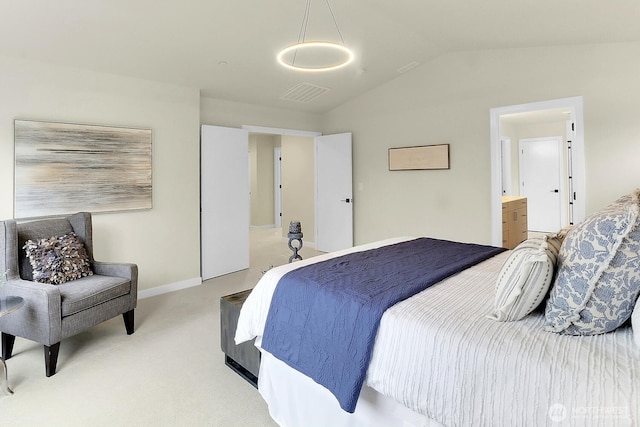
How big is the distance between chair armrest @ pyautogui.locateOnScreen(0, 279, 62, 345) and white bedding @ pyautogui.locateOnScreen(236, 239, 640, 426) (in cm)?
210

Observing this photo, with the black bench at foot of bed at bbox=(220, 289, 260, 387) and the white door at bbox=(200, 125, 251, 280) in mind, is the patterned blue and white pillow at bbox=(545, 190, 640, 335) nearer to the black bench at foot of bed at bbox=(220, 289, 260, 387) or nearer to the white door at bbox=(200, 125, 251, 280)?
the black bench at foot of bed at bbox=(220, 289, 260, 387)

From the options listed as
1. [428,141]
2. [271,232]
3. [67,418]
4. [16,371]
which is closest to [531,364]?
[67,418]

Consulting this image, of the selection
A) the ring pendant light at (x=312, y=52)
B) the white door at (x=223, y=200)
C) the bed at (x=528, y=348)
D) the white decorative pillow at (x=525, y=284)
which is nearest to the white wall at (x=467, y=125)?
the ring pendant light at (x=312, y=52)

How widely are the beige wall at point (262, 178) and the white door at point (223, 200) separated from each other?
3948mm

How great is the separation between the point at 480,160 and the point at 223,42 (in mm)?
3137

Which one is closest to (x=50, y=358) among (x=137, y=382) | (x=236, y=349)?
(x=137, y=382)

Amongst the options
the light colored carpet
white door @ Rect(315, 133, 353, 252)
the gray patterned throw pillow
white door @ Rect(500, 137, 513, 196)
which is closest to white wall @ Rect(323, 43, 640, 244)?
white door @ Rect(315, 133, 353, 252)

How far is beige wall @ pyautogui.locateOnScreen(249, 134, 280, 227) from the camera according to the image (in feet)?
28.5

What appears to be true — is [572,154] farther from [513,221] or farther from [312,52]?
[312,52]

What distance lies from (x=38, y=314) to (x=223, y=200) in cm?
251

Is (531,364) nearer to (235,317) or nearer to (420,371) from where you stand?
(420,371)

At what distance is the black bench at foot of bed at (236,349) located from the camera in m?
2.15

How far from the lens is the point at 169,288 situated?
158 inches

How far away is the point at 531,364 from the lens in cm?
106
